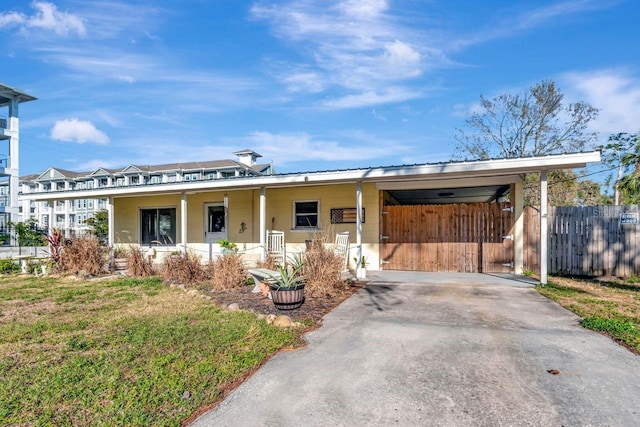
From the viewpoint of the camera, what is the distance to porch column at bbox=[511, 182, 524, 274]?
8781mm

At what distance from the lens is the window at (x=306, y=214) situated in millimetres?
10828

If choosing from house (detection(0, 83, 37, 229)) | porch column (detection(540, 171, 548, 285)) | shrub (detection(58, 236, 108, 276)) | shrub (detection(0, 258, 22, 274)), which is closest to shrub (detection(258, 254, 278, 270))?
shrub (detection(58, 236, 108, 276))

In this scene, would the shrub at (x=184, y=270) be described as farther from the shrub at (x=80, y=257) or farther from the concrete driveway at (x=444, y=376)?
the concrete driveway at (x=444, y=376)

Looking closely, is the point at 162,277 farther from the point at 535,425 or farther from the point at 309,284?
the point at 535,425

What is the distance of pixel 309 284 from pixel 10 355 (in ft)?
13.2

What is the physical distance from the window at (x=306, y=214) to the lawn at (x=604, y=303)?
599 cm

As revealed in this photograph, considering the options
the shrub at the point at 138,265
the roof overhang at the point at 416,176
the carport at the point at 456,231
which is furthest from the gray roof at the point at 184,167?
the carport at the point at 456,231

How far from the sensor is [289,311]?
5375mm

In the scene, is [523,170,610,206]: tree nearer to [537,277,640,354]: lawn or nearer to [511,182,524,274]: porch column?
[511,182,524,274]: porch column

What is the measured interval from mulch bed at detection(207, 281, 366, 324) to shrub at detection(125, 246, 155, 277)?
3.33 meters

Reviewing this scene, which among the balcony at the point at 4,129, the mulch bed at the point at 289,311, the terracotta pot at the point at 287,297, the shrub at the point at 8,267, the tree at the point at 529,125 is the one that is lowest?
the shrub at the point at 8,267

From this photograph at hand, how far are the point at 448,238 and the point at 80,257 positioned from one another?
32.3 feet

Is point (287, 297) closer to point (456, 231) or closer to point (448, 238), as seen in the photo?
point (448, 238)

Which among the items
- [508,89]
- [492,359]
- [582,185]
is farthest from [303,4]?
[582,185]
